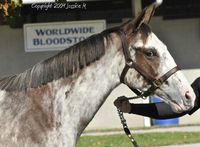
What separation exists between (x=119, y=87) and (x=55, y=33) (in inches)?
79.2

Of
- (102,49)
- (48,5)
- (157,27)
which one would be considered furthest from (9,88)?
(157,27)

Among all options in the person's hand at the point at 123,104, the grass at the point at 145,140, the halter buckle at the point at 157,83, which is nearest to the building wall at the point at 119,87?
the grass at the point at 145,140

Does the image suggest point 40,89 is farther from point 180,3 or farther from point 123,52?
point 180,3

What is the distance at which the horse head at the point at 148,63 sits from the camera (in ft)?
12.5

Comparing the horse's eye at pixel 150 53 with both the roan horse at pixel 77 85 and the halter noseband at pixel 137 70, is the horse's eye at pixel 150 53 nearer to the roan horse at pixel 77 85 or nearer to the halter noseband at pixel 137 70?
the roan horse at pixel 77 85

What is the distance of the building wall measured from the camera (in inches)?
545

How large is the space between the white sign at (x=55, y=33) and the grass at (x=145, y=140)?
2405mm

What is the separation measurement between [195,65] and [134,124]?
2.06 m

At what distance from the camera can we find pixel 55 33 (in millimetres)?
13359

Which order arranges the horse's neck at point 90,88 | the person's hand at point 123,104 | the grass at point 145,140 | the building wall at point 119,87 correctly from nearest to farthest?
1. the horse's neck at point 90,88
2. the person's hand at point 123,104
3. the grass at point 145,140
4. the building wall at point 119,87

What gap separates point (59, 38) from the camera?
→ 13359 mm

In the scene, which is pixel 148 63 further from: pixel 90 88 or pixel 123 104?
pixel 123 104

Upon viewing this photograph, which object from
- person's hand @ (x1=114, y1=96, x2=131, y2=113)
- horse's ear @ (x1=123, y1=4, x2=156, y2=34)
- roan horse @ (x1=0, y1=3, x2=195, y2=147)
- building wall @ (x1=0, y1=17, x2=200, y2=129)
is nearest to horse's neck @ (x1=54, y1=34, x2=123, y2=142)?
roan horse @ (x1=0, y1=3, x2=195, y2=147)

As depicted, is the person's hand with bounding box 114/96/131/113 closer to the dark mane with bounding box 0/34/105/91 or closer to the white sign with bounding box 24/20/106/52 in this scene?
the dark mane with bounding box 0/34/105/91
